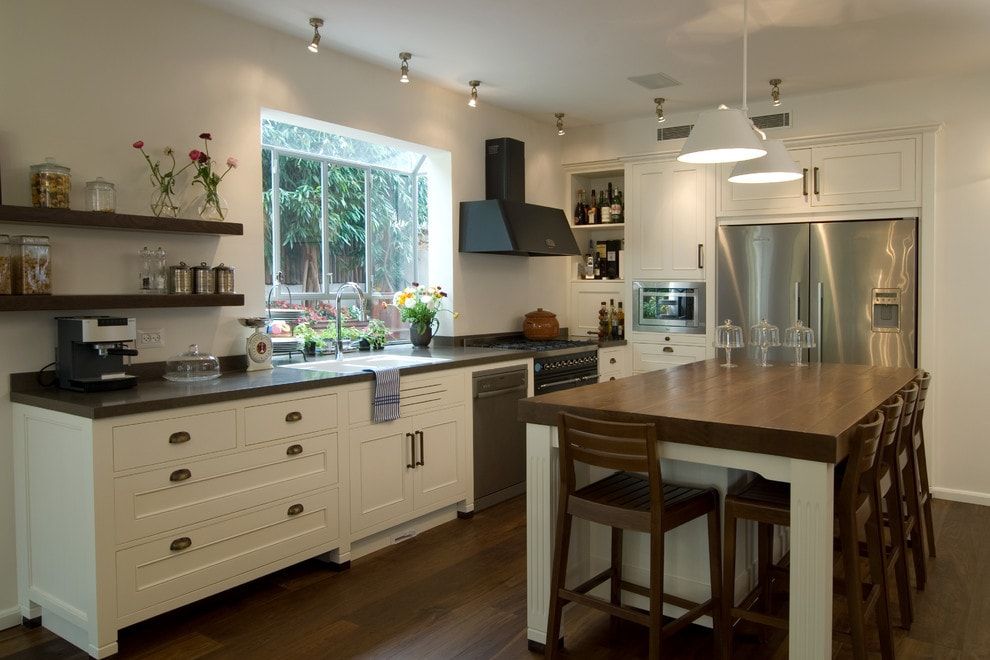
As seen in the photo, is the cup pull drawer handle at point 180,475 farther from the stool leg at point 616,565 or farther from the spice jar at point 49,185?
the stool leg at point 616,565

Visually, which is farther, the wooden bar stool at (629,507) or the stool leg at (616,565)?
the stool leg at (616,565)

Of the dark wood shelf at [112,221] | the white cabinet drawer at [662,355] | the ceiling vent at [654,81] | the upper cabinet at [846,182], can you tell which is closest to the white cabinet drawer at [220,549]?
the dark wood shelf at [112,221]


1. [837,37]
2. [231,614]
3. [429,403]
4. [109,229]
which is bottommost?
[231,614]

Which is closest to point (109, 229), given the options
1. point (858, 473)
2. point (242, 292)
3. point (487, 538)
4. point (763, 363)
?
point (242, 292)

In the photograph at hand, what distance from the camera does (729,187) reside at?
5.27 meters

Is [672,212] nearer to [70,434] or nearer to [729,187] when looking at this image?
[729,187]

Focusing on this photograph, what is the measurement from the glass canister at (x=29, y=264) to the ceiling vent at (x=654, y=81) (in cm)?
338

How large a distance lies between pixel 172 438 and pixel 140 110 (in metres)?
1.48

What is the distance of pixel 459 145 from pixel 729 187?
1.92 metres

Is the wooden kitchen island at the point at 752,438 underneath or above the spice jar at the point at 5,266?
underneath

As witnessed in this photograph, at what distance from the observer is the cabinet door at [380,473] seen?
3.60 metres

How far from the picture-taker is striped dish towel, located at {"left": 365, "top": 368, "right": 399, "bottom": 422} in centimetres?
365

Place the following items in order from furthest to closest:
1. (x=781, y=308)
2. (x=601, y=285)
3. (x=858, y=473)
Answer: (x=601, y=285) < (x=781, y=308) < (x=858, y=473)

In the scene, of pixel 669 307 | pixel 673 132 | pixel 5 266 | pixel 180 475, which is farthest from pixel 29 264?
pixel 673 132
